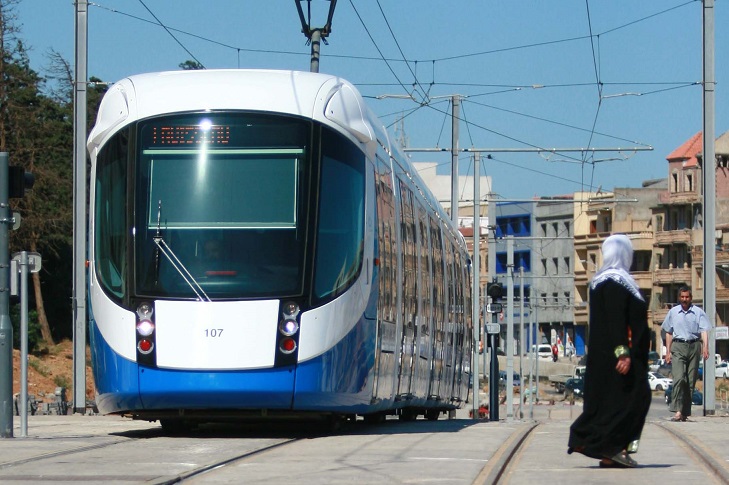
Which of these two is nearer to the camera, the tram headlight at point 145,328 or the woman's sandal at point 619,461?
the woman's sandal at point 619,461

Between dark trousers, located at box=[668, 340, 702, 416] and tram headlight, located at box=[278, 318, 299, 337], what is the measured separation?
708 centimetres

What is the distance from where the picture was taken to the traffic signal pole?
15188 millimetres

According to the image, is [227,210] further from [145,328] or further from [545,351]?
[545,351]

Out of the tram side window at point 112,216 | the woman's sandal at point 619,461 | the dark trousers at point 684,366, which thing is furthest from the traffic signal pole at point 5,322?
the dark trousers at point 684,366

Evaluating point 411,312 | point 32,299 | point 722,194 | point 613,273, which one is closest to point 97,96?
point 32,299

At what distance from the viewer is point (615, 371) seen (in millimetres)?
11219

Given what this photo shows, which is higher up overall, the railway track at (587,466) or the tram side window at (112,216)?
the tram side window at (112,216)

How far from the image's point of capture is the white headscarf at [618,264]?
1122 cm

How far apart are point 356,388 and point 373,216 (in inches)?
60.1

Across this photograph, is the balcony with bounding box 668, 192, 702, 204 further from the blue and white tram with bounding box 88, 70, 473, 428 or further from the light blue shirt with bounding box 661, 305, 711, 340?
the blue and white tram with bounding box 88, 70, 473, 428

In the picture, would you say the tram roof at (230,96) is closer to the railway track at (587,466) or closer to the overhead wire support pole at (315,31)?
the railway track at (587,466)

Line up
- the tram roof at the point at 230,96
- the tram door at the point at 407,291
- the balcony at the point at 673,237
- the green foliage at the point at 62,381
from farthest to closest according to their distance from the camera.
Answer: the balcony at the point at 673,237 → the green foliage at the point at 62,381 → the tram door at the point at 407,291 → the tram roof at the point at 230,96

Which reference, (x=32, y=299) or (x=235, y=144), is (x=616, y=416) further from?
(x=32, y=299)

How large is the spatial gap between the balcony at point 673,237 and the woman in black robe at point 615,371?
99072 millimetres
